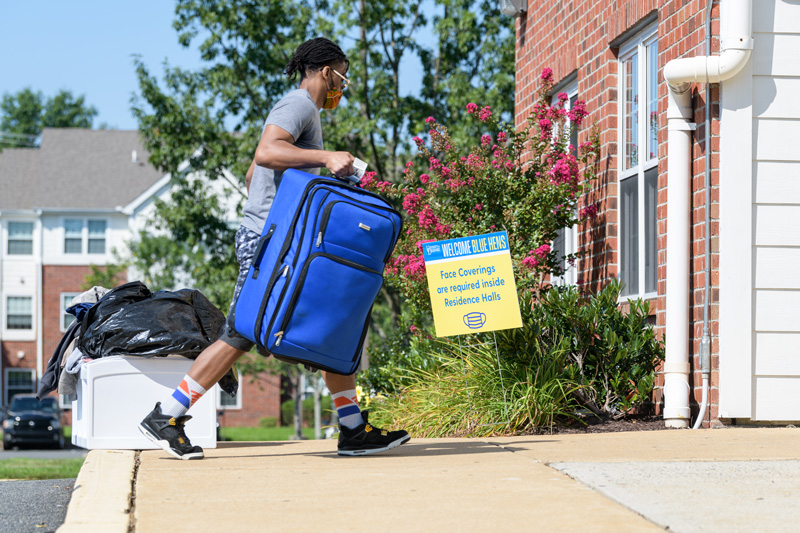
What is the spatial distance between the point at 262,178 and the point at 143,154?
38.8 metres

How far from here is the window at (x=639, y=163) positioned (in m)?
7.96

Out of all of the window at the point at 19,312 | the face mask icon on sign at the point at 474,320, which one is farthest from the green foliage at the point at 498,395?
the window at the point at 19,312

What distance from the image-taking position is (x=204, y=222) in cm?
2061

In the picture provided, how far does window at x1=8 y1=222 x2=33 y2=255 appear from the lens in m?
40.2

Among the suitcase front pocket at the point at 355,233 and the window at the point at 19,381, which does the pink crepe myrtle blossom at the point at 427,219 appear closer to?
the suitcase front pocket at the point at 355,233

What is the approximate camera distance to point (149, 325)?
236 inches

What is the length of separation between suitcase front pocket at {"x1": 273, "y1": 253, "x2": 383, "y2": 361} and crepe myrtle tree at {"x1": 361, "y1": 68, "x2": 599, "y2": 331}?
3.35m

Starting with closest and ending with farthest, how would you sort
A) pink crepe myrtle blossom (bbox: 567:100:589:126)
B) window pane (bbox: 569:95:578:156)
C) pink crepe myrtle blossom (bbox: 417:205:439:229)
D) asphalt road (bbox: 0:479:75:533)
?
asphalt road (bbox: 0:479:75:533) → pink crepe myrtle blossom (bbox: 417:205:439:229) → pink crepe myrtle blossom (bbox: 567:100:589:126) → window pane (bbox: 569:95:578:156)

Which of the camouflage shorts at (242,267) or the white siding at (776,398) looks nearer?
the camouflage shorts at (242,267)

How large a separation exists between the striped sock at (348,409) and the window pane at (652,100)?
11.9 feet

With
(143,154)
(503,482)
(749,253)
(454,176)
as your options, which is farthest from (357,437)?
(143,154)

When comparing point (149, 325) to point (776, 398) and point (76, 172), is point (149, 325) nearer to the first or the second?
point (776, 398)

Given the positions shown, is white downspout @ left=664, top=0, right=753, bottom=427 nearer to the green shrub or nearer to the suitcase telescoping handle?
the suitcase telescoping handle

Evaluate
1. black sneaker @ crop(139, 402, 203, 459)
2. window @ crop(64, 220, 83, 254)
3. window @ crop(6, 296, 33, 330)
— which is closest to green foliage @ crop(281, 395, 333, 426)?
window @ crop(64, 220, 83, 254)
